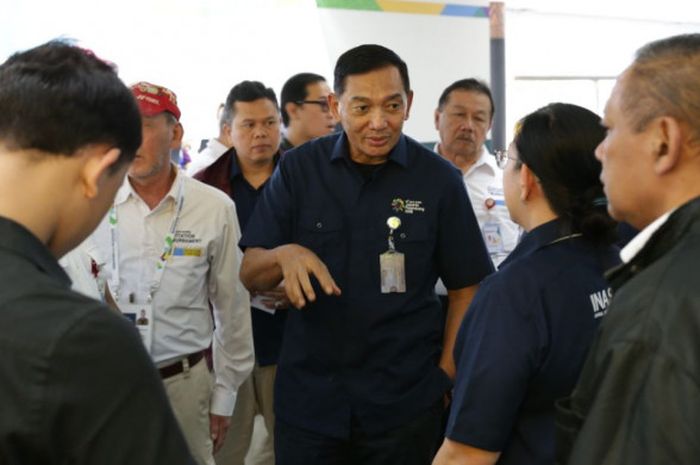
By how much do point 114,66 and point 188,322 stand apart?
1.53 metres

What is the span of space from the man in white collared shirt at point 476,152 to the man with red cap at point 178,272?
1322 mm

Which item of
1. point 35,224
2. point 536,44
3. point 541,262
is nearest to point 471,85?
point 541,262

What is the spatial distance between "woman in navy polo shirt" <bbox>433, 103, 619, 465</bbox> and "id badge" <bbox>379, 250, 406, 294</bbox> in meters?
0.62

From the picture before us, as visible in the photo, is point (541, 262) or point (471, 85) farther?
point (471, 85)

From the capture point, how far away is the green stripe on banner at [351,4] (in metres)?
4.89

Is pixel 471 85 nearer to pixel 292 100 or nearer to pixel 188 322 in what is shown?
pixel 292 100

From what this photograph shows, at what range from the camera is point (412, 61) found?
524 centimetres

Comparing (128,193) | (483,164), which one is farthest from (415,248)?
(483,164)

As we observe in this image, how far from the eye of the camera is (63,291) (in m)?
0.84

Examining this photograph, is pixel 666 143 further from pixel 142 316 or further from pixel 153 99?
pixel 153 99

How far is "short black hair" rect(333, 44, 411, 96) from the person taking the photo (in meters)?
2.33

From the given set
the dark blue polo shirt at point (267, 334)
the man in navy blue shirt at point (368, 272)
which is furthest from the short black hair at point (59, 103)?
the dark blue polo shirt at point (267, 334)

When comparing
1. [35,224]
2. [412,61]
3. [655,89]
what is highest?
[412,61]

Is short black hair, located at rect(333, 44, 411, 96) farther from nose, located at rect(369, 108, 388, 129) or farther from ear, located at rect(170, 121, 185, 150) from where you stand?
ear, located at rect(170, 121, 185, 150)
